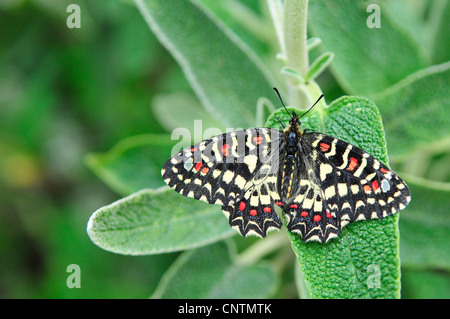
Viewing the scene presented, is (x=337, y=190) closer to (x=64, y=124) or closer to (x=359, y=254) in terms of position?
(x=359, y=254)

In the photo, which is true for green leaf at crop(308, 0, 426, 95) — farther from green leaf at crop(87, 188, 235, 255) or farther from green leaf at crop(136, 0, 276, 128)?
green leaf at crop(87, 188, 235, 255)

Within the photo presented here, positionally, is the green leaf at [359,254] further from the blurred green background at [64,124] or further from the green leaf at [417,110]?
the blurred green background at [64,124]

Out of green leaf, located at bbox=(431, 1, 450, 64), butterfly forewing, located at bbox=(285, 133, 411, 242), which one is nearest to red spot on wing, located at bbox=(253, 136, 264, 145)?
butterfly forewing, located at bbox=(285, 133, 411, 242)

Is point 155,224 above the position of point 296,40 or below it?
below

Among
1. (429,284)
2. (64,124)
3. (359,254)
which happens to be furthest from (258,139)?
(64,124)

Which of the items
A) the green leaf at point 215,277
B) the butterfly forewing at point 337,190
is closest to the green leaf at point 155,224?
the green leaf at point 215,277
